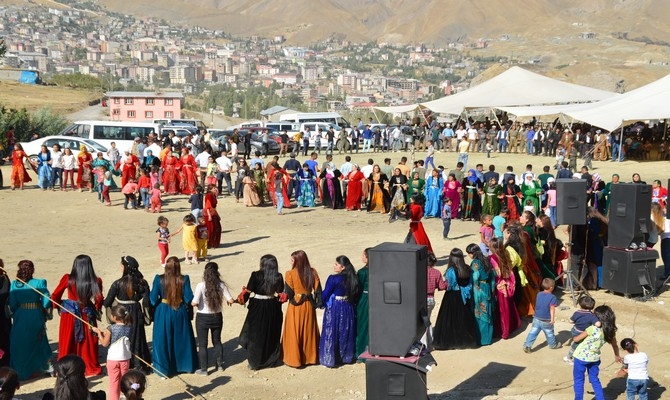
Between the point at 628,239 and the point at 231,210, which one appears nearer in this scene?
the point at 628,239

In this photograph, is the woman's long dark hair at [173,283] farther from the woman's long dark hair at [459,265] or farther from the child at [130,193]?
the child at [130,193]

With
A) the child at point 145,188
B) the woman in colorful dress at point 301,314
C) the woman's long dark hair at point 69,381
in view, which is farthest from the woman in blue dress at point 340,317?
the child at point 145,188

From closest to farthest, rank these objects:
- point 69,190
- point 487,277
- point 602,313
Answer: point 602,313 < point 487,277 < point 69,190

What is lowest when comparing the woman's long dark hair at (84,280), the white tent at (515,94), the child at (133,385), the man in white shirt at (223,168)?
the child at (133,385)

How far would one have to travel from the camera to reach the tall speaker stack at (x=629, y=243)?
12859 mm

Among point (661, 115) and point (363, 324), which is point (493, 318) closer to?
point (363, 324)

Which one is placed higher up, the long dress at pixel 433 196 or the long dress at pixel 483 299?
the long dress at pixel 433 196

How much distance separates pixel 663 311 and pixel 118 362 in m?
7.79

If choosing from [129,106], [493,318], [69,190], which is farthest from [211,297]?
[129,106]

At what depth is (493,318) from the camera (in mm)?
11289

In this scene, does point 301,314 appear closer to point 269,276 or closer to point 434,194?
point 269,276

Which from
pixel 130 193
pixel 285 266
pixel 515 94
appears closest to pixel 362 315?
pixel 285 266

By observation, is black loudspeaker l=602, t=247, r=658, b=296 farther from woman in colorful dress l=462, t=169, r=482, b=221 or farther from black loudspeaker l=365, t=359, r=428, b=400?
A: woman in colorful dress l=462, t=169, r=482, b=221

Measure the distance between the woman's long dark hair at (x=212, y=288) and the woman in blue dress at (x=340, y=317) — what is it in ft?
3.86
